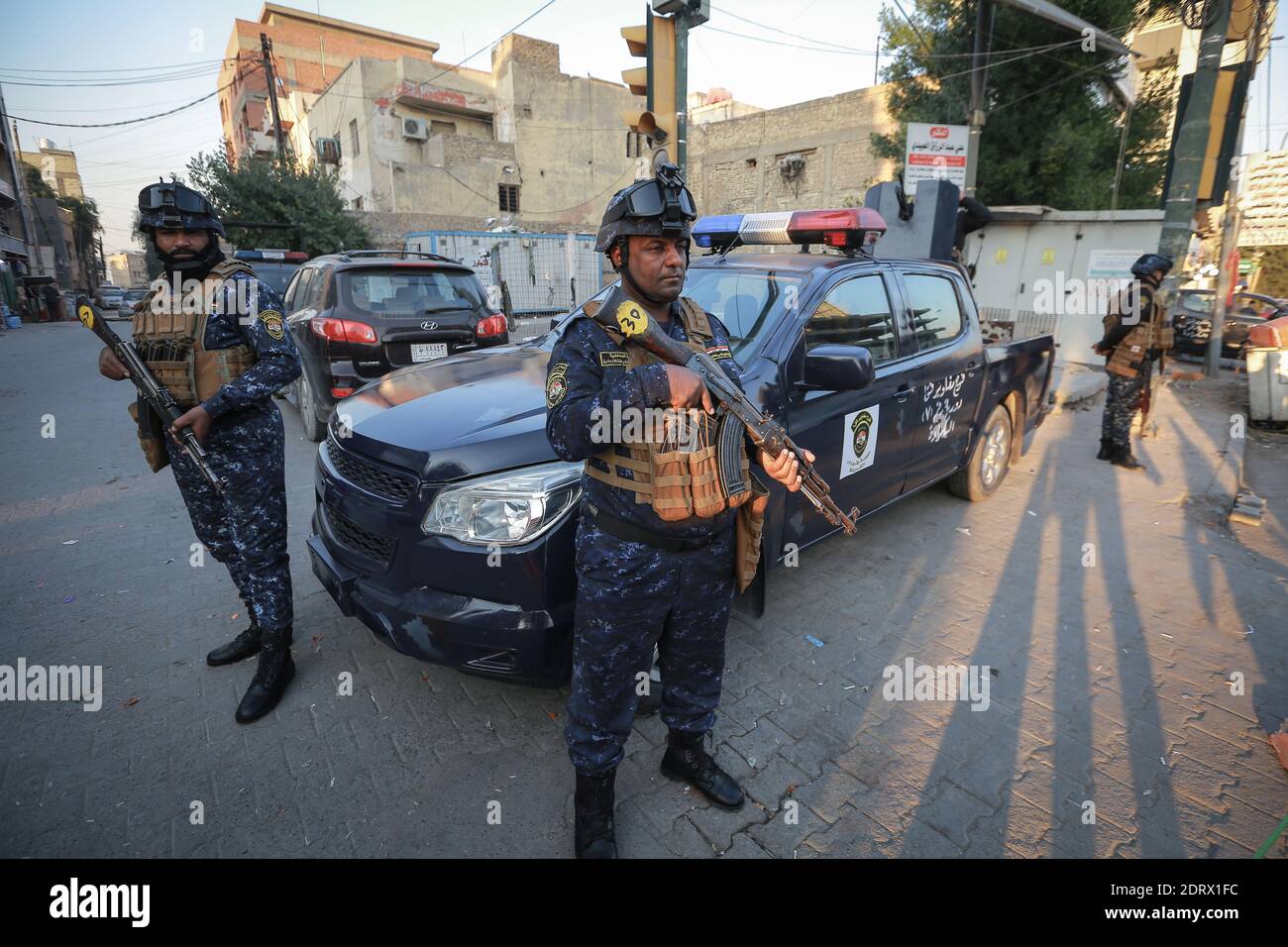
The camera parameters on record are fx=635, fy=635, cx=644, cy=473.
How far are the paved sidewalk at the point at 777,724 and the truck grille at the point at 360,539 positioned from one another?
28.0 inches

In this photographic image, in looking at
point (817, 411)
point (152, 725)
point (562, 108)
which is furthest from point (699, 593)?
point (562, 108)

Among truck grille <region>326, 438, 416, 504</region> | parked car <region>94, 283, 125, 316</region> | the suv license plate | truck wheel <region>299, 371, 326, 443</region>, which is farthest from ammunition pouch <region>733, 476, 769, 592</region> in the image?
parked car <region>94, 283, 125, 316</region>

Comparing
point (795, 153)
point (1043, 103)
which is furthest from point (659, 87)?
point (795, 153)

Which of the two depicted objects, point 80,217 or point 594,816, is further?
point 80,217

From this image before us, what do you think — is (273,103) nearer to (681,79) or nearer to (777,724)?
(681,79)

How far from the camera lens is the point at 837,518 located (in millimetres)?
2236

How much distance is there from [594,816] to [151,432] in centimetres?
243

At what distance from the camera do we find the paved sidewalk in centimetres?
213

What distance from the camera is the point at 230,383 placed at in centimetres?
251

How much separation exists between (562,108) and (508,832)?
32.9 meters

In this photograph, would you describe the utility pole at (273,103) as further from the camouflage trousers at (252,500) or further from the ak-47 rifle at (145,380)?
the camouflage trousers at (252,500)

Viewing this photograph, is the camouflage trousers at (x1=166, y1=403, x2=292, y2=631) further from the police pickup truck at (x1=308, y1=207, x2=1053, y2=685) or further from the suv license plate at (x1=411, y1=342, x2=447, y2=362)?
the suv license plate at (x1=411, y1=342, x2=447, y2=362)
